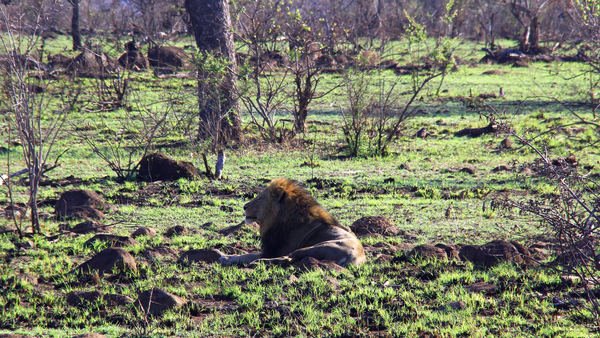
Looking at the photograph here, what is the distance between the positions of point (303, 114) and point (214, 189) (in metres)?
5.23

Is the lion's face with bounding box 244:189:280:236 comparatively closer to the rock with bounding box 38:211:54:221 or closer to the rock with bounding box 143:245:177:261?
the rock with bounding box 143:245:177:261

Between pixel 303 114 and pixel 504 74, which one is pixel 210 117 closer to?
pixel 303 114

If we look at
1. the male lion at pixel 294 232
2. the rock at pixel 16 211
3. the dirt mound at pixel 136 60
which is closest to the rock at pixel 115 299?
the male lion at pixel 294 232

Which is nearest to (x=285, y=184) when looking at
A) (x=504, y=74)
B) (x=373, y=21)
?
(x=504, y=74)

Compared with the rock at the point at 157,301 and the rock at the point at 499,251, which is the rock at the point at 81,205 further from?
the rock at the point at 499,251

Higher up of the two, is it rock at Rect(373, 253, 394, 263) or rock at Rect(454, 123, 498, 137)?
rock at Rect(454, 123, 498, 137)

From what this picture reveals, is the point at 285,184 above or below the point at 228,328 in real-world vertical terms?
above

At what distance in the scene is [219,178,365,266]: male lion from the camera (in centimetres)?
540

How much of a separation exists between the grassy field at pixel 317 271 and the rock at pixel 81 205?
23cm

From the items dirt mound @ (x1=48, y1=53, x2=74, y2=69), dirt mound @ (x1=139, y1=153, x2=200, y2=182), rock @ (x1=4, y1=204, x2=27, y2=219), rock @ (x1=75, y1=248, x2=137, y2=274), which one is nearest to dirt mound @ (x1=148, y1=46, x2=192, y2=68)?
dirt mound @ (x1=48, y1=53, x2=74, y2=69)

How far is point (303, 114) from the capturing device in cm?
1395

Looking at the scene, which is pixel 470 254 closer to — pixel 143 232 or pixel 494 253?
pixel 494 253

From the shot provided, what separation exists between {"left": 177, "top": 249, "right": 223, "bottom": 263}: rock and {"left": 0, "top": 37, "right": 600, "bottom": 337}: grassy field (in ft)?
0.39

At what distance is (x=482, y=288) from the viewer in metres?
4.70
